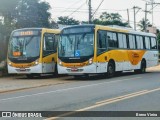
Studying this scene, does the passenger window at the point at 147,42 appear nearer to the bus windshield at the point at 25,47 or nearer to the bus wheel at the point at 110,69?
the bus wheel at the point at 110,69

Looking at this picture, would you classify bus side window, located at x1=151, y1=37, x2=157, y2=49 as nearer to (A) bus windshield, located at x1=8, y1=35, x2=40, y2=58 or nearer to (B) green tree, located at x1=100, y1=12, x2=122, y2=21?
(A) bus windshield, located at x1=8, y1=35, x2=40, y2=58

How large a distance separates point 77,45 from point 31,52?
3.14 m

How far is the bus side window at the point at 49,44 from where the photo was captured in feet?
88.2

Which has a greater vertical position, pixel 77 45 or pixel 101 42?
pixel 101 42

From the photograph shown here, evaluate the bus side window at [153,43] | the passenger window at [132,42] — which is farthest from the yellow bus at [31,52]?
the bus side window at [153,43]

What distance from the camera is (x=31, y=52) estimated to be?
87.4 feet

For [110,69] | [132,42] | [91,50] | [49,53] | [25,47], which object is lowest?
[110,69]

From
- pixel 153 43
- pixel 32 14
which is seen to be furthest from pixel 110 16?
pixel 153 43

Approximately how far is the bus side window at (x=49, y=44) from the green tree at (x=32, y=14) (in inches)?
839

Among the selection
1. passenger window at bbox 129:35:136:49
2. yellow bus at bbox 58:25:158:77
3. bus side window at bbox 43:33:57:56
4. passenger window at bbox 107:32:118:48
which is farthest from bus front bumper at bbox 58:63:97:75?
passenger window at bbox 129:35:136:49

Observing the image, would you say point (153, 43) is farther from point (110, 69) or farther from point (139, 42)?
point (110, 69)

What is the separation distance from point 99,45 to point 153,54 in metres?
10.3

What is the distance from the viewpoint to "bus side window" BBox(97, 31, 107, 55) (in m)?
25.0

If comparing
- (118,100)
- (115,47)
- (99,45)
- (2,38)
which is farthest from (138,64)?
(118,100)
